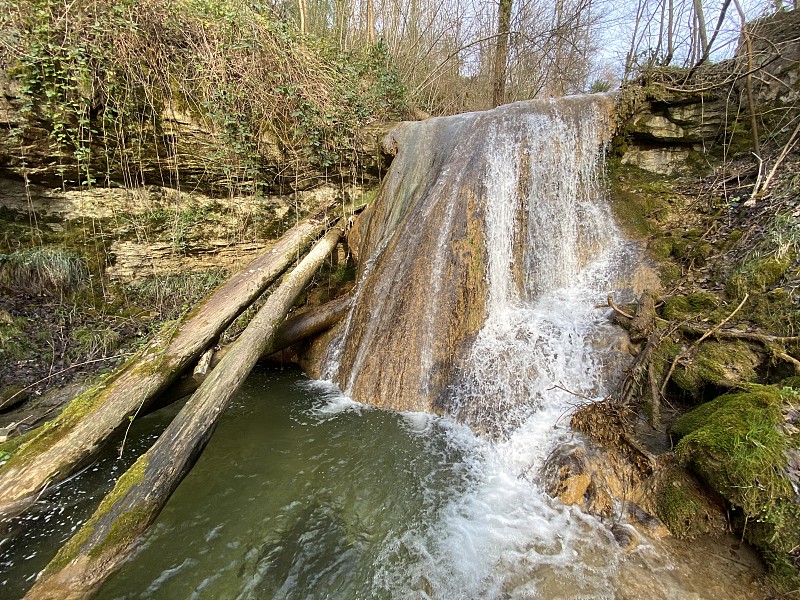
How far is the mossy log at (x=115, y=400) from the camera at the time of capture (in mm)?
2229

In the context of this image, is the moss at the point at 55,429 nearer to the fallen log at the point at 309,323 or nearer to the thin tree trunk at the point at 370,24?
the fallen log at the point at 309,323

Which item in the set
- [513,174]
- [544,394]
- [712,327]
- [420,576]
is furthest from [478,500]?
[513,174]

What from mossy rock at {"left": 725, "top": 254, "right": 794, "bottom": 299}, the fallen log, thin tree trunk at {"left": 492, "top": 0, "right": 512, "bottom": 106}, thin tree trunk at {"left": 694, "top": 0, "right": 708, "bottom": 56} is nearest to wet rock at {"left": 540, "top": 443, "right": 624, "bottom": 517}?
mossy rock at {"left": 725, "top": 254, "right": 794, "bottom": 299}

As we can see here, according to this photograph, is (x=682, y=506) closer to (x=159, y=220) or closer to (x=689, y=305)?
(x=689, y=305)

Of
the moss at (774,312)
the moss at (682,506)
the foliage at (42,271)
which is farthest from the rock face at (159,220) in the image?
the moss at (682,506)

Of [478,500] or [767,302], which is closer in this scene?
[478,500]

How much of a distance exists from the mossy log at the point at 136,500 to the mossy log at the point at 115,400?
0.40m

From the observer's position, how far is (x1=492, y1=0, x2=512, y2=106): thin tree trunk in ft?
33.6

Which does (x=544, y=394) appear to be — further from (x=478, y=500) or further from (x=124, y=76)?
(x=124, y=76)

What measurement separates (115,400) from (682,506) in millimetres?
4077

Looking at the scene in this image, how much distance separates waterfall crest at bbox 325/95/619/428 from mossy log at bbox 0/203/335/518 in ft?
5.29

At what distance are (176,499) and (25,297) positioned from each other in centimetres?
372

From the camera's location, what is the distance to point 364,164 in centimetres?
632

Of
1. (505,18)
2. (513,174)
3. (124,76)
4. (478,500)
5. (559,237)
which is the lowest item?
(478,500)
